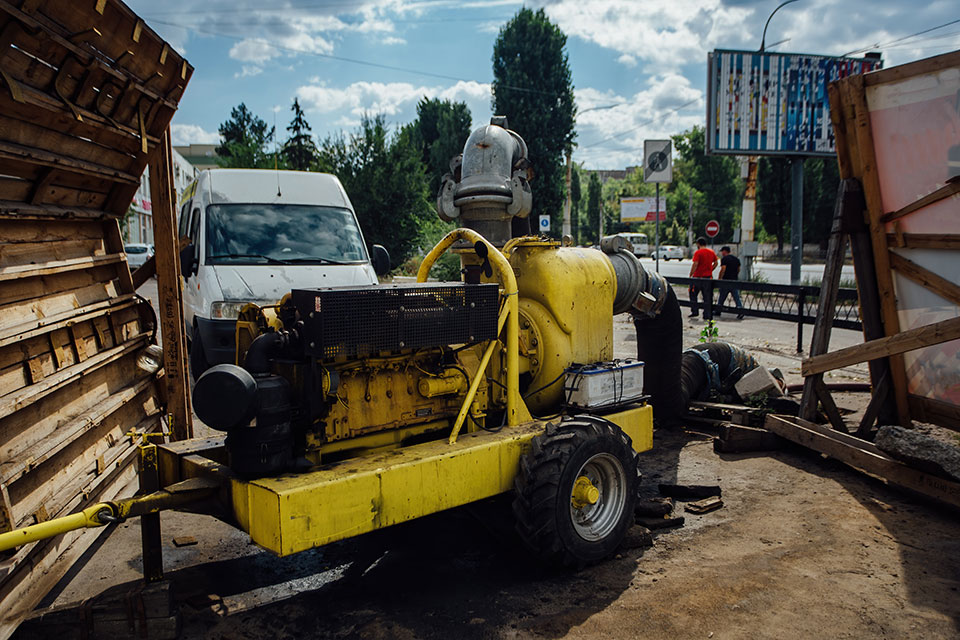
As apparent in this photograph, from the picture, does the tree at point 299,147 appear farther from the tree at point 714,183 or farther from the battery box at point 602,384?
the tree at point 714,183

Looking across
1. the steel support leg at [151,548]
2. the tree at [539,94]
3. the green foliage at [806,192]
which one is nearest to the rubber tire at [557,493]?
the steel support leg at [151,548]

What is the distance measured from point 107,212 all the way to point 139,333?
105 centimetres

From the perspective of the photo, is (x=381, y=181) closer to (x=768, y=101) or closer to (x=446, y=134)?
(x=768, y=101)

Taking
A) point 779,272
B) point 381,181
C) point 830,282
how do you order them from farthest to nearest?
point 779,272
point 381,181
point 830,282

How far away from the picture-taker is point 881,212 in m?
6.43

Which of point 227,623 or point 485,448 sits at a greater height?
point 485,448

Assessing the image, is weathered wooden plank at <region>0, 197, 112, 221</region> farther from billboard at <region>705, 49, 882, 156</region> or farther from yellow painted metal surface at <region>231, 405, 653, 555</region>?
billboard at <region>705, 49, 882, 156</region>

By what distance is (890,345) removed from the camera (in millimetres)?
5789

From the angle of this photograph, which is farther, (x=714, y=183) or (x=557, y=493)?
(x=714, y=183)

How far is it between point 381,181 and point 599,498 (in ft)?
59.7

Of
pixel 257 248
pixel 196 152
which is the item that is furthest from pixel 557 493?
pixel 196 152

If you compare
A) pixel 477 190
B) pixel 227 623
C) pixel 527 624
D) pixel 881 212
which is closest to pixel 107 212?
pixel 477 190

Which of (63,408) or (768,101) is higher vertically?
(768,101)

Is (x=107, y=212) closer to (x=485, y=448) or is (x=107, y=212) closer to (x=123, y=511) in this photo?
(x=123, y=511)
